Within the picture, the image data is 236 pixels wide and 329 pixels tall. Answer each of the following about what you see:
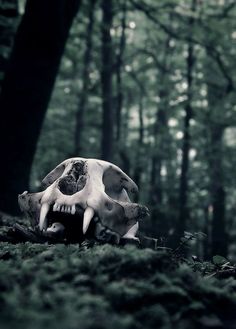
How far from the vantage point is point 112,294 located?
6.95 feet

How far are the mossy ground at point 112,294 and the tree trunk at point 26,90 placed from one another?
4.27m

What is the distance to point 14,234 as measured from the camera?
4031 millimetres

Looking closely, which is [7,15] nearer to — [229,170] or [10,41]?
[10,41]

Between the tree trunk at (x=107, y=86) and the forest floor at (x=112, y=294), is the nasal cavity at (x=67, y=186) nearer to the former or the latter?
the forest floor at (x=112, y=294)

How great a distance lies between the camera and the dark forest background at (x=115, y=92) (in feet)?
23.0

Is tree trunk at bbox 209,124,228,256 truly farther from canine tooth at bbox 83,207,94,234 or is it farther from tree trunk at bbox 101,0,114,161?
canine tooth at bbox 83,207,94,234

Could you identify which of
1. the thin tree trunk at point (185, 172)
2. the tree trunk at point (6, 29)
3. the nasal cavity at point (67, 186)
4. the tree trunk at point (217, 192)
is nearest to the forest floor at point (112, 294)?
the nasal cavity at point (67, 186)

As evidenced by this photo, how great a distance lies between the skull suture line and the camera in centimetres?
359

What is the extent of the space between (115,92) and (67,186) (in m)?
11.8

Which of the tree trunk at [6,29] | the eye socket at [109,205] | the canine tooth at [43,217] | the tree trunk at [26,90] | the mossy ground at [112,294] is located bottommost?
the mossy ground at [112,294]


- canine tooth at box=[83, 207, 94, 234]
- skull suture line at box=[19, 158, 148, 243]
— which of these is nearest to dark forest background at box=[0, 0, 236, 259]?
skull suture line at box=[19, 158, 148, 243]

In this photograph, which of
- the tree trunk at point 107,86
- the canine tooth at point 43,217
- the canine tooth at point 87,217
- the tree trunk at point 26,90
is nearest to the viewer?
the canine tooth at point 87,217

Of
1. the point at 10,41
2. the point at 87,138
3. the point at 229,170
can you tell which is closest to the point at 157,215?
the point at 229,170

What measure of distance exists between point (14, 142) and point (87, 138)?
13.3 m
